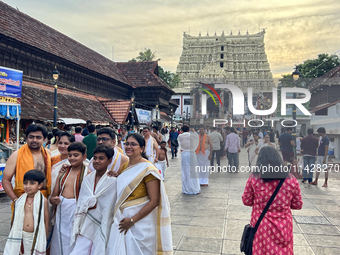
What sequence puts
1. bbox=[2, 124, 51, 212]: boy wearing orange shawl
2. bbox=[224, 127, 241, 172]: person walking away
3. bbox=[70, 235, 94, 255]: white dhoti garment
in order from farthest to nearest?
1. bbox=[224, 127, 241, 172]: person walking away
2. bbox=[2, 124, 51, 212]: boy wearing orange shawl
3. bbox=[70, 235, 94, 255]: white dhoti garment

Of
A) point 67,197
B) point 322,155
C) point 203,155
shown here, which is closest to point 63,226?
point 67,197

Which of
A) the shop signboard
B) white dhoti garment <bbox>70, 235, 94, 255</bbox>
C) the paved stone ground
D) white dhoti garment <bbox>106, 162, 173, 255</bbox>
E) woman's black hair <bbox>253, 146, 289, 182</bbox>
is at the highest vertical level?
the shop signboard

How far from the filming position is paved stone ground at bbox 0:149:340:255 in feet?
14.5

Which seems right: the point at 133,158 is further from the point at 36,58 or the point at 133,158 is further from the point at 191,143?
the point at 36,58

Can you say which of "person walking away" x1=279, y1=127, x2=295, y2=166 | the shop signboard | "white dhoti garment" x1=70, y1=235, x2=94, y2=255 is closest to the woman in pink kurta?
"white dhoti garment" x1=70, y1=235, x2=94, y2=255

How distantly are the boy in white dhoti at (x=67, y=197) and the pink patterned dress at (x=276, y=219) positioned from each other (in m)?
2.06

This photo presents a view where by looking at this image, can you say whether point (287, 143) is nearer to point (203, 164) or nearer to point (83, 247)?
point (203, 164)

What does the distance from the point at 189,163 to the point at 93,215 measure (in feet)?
17.1

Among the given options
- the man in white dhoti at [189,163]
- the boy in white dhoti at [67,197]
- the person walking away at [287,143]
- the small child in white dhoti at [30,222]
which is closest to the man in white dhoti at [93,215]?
the boy in white dhoti at [67,197]

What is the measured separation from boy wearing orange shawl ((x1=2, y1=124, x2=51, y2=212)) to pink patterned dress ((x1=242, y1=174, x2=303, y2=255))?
99.5 inches

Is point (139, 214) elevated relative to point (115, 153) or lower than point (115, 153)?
lower

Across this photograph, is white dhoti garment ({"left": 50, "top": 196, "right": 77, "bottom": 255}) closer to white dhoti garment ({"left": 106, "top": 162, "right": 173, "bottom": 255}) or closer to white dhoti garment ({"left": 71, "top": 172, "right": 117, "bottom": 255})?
white dhoti garment ({"left": 71, "top": 172, "right": 117, "bottom": 255})

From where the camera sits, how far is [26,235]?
3201 mm

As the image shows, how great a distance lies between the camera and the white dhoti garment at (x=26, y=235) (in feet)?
10.4
